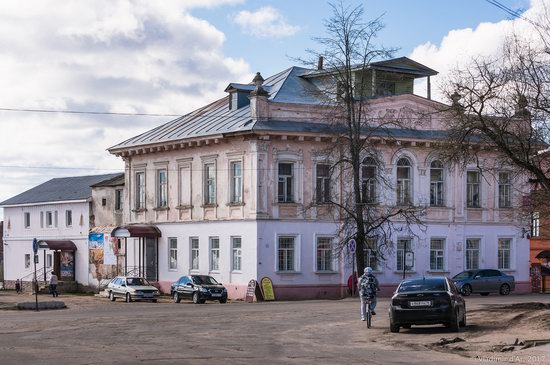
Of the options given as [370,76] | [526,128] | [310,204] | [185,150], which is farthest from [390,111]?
[526,128]

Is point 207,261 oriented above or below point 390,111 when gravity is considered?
below

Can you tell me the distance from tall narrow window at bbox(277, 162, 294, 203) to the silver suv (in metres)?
8.39

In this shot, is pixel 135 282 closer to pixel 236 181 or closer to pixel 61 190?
pixel 236 181

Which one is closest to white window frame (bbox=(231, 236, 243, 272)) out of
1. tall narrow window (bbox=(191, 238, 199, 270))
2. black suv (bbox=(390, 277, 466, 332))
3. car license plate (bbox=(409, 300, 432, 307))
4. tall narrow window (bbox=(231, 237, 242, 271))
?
tall narrow window (bbox=(231, 237, 242, 271))

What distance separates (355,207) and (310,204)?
14.5 feet

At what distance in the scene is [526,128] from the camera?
1176 inches

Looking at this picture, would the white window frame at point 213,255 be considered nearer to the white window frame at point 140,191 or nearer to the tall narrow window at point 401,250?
the white window frame at point 140,191

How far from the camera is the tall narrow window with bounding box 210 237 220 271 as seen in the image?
54.1m

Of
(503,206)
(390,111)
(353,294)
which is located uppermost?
(390,111)

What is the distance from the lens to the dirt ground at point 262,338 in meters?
20.1

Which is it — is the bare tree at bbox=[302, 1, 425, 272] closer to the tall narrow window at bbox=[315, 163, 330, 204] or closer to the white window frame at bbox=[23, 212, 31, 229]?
the tall narrow window at bbox=[315, 163, 330, 204]

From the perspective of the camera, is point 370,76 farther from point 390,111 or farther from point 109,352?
point 109,352

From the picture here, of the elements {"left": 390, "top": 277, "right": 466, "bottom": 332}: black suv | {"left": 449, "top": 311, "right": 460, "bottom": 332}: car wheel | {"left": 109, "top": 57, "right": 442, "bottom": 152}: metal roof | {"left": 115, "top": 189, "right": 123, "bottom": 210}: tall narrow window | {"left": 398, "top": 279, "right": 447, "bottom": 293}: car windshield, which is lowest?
{"left": 449, "top": 311, "right": 460, "bottom": 332}: car wheel

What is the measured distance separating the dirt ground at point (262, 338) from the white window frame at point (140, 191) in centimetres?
2371
